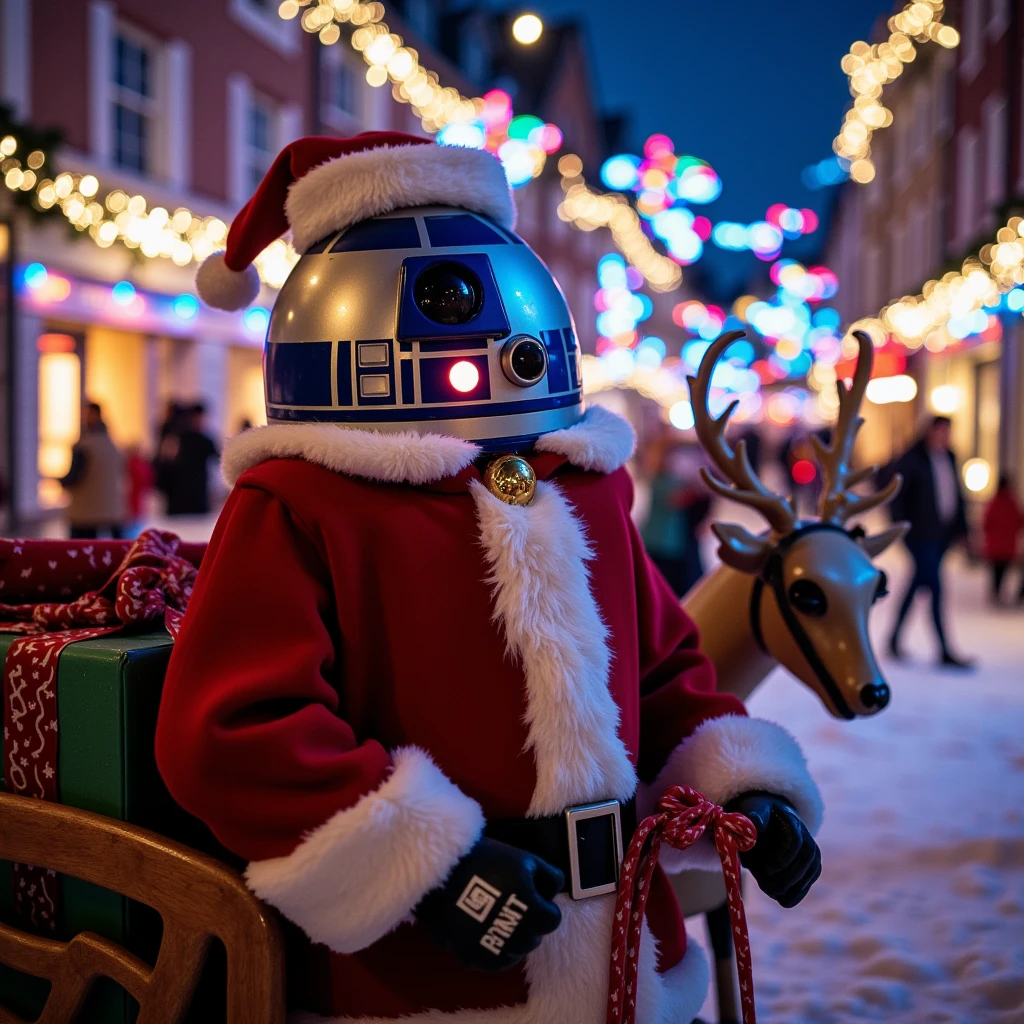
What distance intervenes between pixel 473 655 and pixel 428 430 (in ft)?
1.03

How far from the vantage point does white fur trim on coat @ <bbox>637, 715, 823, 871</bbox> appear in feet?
5.13

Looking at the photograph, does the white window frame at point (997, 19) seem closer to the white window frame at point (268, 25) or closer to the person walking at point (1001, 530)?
the person walking at point (1001, 530)

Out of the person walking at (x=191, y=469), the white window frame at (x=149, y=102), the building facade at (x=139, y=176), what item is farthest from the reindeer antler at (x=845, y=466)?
the white window frame at (x=149, y=102)

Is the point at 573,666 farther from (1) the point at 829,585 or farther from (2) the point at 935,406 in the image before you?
(2) the point at 935,406

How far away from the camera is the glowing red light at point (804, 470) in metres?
12.6

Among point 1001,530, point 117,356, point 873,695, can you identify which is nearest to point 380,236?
point 873,695

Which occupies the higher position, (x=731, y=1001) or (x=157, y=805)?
(x=157, y=805)

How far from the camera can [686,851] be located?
1.62 metres

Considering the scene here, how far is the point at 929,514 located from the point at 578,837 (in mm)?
6000

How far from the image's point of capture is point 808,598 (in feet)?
7.61

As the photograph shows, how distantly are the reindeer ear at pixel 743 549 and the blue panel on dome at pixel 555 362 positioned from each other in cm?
103

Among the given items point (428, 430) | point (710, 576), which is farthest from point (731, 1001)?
point (428, 430)

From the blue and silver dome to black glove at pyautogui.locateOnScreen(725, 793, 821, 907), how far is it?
651 millimetres

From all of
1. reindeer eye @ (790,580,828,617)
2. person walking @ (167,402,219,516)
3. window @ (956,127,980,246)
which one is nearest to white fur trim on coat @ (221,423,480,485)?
reindeer eye @ (790,580,828,617)
